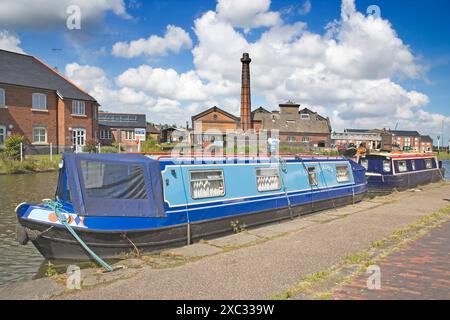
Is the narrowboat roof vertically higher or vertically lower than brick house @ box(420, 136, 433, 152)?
lower

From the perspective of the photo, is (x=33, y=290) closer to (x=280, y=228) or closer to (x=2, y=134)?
(x=280, y=228)

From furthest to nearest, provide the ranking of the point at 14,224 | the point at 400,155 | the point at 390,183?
the point at 400,155 → the point at 390,183 → the point at 14,224

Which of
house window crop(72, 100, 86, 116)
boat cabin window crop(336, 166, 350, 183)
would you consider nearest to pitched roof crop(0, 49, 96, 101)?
house window crop(72, 100, 86, 116)

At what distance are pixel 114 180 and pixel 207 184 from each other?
7.44ft

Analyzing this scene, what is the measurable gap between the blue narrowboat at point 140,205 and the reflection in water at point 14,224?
60 centimetres

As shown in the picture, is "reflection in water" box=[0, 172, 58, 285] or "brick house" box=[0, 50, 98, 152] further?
"brick house" box=[0, 50, 98, 152]

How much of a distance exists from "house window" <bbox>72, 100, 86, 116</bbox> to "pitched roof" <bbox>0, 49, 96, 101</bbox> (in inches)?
19.4

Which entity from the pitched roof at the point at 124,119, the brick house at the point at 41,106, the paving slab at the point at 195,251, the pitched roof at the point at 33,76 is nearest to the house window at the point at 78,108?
the brick house at the point at 41,106

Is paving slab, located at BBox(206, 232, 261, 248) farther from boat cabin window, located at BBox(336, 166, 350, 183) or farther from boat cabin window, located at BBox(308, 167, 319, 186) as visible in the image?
boat cabin window, located at BBox(336, 166, 350, 183)

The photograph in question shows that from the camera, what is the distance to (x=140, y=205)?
732 cm

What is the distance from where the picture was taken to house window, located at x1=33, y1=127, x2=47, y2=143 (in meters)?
32.1

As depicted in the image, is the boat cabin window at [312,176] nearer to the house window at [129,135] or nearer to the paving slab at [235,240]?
the paving slab at [235,240]

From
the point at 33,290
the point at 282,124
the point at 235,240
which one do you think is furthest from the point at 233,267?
the point at 282,124

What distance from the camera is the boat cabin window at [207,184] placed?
8.45 metres
